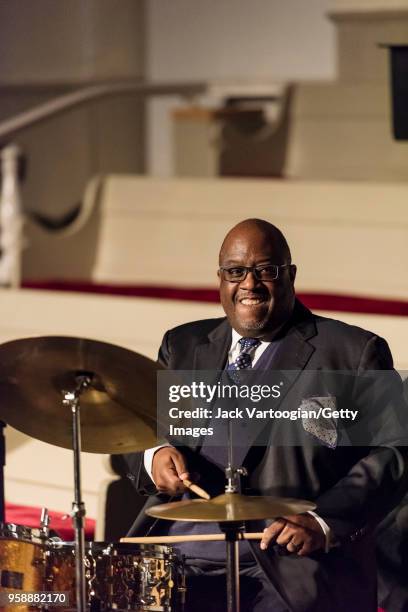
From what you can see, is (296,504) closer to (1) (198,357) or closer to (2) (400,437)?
(2) (400,437)

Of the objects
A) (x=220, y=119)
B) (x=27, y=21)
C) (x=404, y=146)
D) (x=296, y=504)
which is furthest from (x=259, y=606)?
(x=27, y=21)

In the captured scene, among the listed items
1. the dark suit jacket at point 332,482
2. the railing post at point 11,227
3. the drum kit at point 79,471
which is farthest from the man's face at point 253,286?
the railing post at point 11,227

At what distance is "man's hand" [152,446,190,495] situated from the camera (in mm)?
3279

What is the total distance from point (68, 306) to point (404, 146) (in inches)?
168

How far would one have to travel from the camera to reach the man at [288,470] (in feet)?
10.7

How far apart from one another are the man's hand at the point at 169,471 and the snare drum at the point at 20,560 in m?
0.36

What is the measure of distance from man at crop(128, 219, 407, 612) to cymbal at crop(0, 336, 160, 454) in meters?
0.19

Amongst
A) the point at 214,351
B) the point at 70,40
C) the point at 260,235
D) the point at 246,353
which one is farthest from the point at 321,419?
the point at 70,40

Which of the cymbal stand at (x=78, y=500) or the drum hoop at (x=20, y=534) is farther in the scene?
the drum hoop at (x=20, y=534)

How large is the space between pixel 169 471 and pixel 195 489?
18 cm

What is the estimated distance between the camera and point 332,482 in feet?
11.0

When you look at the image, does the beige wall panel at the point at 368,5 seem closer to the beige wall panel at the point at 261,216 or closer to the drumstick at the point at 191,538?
the beige wall panel at the point at 261,216

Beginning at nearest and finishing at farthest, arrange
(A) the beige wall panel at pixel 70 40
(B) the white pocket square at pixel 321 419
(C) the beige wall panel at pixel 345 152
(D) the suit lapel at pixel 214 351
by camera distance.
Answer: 1. (B) the white pocket square at pixel 321 419
2. (D) the suit lapel at pixel 214 351
3. (C) the beige wall panel at pixel 345 152
4. (A) the beige wall panel at pixel 70 40

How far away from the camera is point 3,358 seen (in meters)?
3.16
